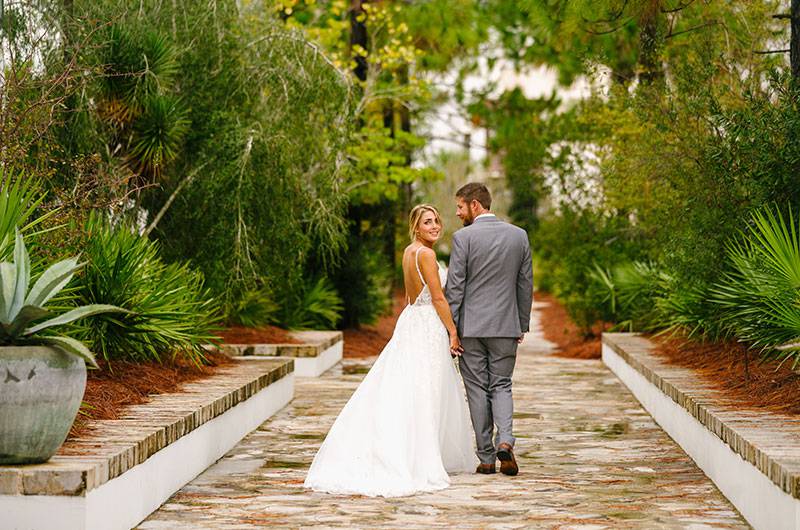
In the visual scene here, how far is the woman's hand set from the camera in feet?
30.0

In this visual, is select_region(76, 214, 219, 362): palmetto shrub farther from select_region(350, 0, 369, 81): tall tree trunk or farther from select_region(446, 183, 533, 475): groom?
select_region(350, 0, 369, 81): tall tree trunk

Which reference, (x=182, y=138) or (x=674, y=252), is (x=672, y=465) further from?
(x=182, y=138)

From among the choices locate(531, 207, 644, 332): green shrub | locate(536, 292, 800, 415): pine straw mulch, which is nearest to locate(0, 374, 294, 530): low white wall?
locate(536, 292, 800, 415): pine straw mulch

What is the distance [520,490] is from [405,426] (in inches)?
35.7

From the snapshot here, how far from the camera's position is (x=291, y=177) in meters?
15.8

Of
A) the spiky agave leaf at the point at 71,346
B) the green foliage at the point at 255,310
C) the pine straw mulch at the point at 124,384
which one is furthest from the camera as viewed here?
the green foliage at the point at 255,310

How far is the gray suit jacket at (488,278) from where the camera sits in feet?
29.8

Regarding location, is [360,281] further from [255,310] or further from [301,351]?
[301,351]

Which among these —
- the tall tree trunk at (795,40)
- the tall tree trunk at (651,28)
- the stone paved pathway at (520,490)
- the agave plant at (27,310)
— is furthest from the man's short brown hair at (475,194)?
the tall tree trunk at (795,40)

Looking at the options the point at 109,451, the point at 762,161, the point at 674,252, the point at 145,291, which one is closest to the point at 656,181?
the point at 674,252

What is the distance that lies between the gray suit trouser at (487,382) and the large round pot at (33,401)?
342 cm

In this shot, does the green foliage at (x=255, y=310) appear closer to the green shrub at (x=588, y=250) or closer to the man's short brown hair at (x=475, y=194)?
the green shrub at (x=588, y=250)

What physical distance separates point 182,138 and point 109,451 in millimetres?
8713

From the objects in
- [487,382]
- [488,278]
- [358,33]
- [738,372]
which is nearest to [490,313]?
[488,278]
